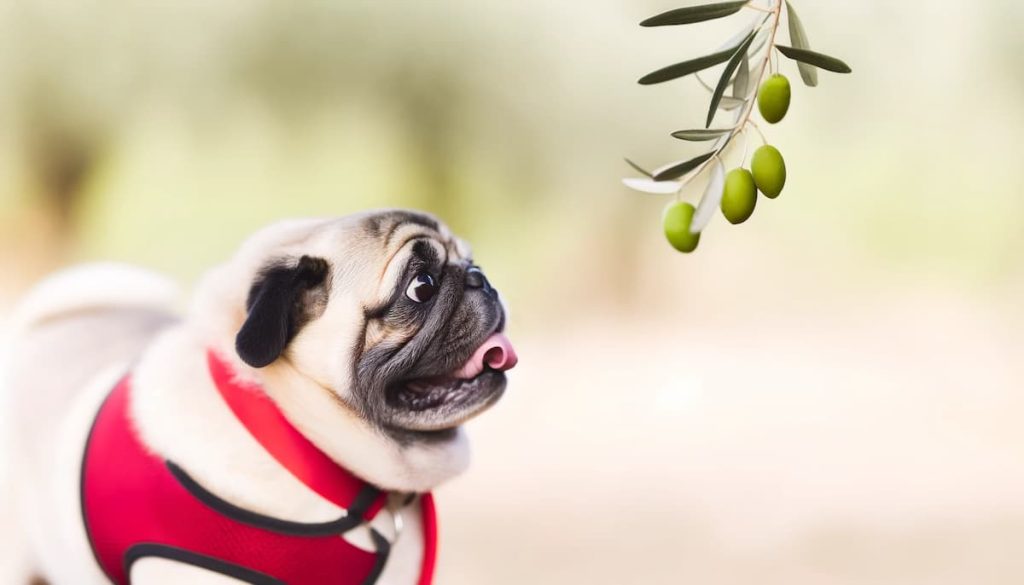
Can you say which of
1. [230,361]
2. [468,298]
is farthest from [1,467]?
[468,298]

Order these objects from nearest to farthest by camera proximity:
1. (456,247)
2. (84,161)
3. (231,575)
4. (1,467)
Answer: (231,575) → (456,247) → (1,467) → (84,161)

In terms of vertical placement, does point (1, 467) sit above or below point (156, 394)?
below

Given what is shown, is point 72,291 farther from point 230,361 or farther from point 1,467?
point 230,361

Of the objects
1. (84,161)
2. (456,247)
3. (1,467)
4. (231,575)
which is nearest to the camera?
(231,575)

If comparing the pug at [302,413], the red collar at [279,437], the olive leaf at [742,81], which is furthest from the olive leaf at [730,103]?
the red collar at [279,437]

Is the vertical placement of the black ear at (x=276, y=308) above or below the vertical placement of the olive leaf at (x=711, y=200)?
below

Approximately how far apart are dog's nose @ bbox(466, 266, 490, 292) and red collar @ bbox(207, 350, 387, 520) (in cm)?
26

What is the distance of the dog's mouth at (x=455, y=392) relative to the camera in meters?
1.21

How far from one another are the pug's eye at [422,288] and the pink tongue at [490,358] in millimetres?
84

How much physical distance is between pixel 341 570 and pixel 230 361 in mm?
270

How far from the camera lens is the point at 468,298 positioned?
4.03ft

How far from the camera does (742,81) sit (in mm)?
915

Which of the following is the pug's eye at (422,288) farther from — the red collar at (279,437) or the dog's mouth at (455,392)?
the red collar at (279,437)

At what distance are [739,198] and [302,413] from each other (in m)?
0.60
